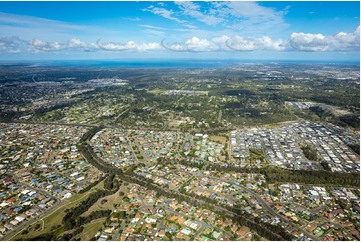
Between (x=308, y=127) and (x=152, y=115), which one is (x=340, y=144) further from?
(x=152, y=115)

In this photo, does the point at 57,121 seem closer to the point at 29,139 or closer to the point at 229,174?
the point at 29,139

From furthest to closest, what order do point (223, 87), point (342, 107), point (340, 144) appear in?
point (223, 87) → point (342, 107) → point (340, 144)

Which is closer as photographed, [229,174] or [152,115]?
[229,174]

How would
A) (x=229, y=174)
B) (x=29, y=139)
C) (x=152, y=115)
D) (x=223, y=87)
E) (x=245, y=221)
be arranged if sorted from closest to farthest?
(x=245, y=221)
(x=229, y=174)
(x=29, y=139)
(x=152, y=115)
(x=223, y=87)

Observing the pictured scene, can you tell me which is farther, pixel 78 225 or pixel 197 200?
pixel 197 200

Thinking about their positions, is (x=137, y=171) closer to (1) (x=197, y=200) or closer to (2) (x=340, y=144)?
(1) (x=197, y=200)

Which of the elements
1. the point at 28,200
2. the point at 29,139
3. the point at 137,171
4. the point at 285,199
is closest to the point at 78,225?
the point at 28,200

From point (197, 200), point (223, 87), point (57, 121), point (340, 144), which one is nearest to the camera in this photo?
point (197, 200)

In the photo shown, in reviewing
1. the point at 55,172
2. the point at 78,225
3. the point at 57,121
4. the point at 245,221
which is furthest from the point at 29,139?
the point at 245,221

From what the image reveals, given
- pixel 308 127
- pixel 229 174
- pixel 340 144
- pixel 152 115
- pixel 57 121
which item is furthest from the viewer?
pixel 152 115
